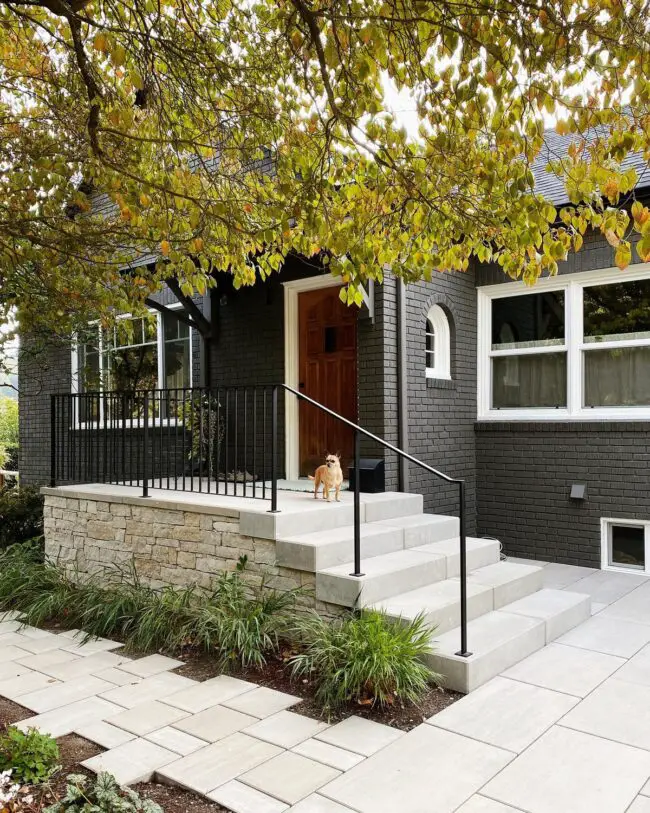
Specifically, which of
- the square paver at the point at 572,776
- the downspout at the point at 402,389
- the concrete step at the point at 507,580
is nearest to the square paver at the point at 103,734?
Answer: the square paver at the point at 572,776

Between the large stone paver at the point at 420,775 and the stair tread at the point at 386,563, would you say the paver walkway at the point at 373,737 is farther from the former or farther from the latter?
the stair tread at the point at 386,563

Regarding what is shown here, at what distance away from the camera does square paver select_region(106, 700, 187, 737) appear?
3299mm

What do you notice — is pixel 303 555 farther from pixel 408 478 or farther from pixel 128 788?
pixel 408 478

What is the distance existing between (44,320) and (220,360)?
2212 mm

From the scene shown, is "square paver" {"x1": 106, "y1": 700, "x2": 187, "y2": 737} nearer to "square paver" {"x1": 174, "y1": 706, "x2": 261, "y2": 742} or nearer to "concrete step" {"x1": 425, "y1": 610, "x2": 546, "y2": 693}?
"square paver" {"x1": 174, "y1": 706, "x2": 261, "y2": 742}

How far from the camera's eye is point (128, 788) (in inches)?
107

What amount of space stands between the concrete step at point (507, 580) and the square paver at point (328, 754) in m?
1.94

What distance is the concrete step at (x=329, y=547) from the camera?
4371mm

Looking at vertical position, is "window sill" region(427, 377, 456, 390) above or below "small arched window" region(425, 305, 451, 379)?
below

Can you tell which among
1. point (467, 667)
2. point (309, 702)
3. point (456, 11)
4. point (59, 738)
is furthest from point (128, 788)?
point (456, 11)

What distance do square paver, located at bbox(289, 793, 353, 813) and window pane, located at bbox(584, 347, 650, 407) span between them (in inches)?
204

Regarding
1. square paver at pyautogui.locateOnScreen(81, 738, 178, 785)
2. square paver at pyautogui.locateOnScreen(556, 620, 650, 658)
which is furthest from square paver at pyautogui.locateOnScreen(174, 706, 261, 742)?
square paver at pyautogui.locateOnScreen(556, 620, 650, 658)

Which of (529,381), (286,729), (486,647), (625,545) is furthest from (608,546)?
(286,729)

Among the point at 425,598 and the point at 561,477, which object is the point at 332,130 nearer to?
the point at 425,598
